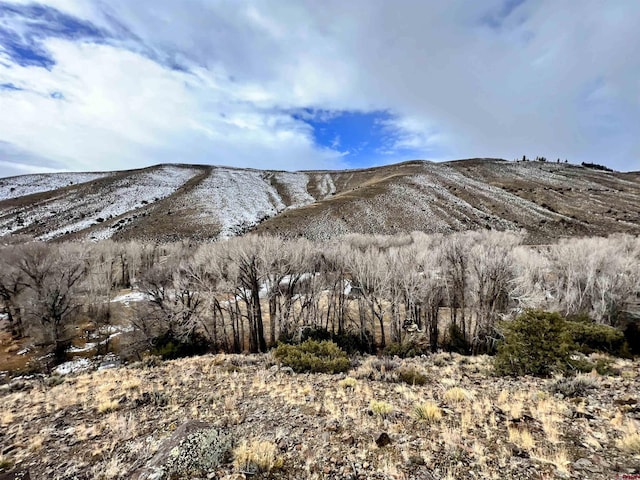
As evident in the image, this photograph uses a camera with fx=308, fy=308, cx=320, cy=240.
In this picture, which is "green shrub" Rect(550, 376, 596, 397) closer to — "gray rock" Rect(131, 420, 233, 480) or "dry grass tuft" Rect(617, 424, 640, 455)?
"dry grass tuft" Rect(617, 424, 640, 455)

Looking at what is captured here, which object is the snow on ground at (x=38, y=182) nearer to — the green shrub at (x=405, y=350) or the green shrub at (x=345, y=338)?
the green shrub at (x=345, y=338)

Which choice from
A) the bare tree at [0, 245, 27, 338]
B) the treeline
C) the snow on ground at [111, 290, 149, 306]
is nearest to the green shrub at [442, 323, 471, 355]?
the treeline

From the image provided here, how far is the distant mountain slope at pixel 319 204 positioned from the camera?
7281 centimetres

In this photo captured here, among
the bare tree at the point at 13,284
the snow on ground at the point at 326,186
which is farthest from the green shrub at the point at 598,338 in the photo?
the snow on ground at the point at 326,186

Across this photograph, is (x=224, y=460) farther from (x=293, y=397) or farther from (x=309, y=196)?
(x=309, y=196)

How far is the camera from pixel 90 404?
11383mm

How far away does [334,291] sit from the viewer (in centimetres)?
3409

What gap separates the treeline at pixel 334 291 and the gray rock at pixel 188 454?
70.1 feet

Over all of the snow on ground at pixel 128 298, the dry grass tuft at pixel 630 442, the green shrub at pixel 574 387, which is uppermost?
the dry grass tuft at pixel 630 442

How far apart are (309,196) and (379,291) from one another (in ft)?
284

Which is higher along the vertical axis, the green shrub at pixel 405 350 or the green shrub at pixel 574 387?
the green shrub at pixel 574 387

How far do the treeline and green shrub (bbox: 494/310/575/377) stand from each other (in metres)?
11.7

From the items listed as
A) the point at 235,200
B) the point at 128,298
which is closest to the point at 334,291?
the point at 128,298

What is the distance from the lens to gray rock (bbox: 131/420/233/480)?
655 cm
